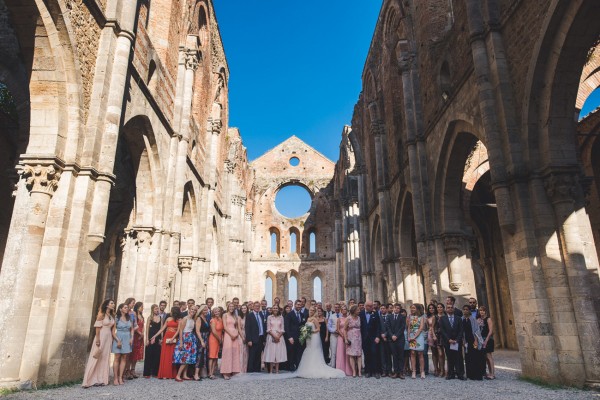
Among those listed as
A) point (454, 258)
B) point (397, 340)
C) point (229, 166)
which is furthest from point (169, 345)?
point (229, 166)

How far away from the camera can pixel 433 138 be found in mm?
13125

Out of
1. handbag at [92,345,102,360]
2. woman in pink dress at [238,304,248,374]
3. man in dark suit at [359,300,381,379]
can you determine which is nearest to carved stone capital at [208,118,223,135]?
woman in pink dress at [238,304,248,374]

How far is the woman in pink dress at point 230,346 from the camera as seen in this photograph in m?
8.37

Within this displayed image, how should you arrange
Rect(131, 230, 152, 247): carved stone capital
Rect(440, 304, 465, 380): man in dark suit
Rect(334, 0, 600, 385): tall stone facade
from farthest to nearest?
Rect(131, 230, 152, 247): carved stone capital, Rect(440, 304, 465, 380): man in dark suit, Rect(334, 0, 600, 385): tall stone facade

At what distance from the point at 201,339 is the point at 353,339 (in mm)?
3027

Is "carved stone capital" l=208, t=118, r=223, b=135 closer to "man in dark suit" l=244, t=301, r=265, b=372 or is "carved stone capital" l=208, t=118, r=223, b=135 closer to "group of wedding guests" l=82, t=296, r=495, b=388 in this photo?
"group of wedding guests" l=82, t=296, r=495, b=388

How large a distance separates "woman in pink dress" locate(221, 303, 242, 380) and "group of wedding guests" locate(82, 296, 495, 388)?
19 millimetres

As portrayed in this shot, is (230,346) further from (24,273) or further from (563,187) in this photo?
(563,187)

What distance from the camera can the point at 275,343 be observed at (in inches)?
351

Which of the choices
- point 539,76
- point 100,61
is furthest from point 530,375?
point 100,61

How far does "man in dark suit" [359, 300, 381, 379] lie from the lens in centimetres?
834

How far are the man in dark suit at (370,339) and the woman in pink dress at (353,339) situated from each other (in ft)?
0.50

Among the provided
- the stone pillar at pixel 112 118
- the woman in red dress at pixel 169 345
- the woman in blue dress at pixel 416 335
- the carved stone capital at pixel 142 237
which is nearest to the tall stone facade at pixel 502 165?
→ the woman in blue dress at pixel 416 335

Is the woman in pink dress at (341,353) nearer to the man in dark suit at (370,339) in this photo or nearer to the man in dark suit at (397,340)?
the man in dark suit at (370,339)
